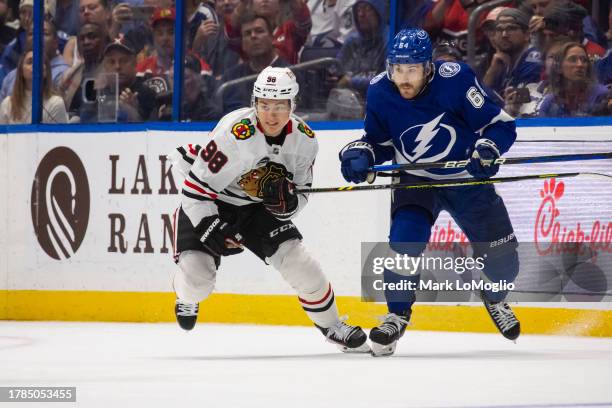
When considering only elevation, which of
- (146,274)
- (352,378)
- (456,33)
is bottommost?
(146,274)

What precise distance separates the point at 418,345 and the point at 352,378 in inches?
57.2

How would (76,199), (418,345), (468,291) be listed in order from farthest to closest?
(76,199) < (468,291) < (418,345)

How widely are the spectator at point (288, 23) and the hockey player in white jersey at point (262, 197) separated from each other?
204cm

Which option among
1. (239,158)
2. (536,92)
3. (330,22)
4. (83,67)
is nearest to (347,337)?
(239,158)

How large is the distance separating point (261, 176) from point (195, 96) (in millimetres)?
2410

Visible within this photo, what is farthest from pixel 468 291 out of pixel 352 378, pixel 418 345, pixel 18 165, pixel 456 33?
pixel 18 165

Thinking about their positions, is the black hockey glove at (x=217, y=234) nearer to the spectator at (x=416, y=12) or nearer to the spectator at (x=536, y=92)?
the spectator at (x=536, y=92)

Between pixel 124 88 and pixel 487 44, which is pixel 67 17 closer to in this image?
pixel 124 88

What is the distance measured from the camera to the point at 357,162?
477 cm

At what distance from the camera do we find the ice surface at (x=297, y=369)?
341 cm

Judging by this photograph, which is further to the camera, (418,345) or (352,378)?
(418,345)

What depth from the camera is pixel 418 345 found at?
5336mm

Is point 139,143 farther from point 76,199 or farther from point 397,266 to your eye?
point 397,266

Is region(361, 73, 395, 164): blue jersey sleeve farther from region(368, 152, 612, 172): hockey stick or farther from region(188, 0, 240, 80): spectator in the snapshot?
region(188, 0, 240, 80): spectator
